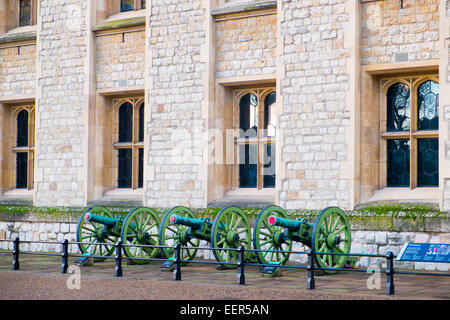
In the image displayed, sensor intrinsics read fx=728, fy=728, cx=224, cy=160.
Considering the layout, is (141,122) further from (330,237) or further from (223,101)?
(330,237)

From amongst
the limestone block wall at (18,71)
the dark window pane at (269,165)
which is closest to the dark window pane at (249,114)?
the dark window pane at (269,165)

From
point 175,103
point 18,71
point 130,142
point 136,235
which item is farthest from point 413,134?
point 18,71

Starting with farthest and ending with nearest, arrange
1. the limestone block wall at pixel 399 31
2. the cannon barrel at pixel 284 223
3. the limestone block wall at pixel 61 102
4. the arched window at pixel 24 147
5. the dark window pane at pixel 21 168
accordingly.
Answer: the dark window pane at pixel 21 168, the arched window at pixel 24 147, the limestone block wall at pixel 61 102, the limestone block wall at pixel 399 31, the cannon barrel at pixel 284 223

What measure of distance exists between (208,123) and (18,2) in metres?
6.96

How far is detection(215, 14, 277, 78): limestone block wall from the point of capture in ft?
45.4

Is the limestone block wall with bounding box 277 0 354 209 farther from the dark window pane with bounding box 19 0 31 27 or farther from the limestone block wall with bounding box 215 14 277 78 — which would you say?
the dark window pane with bounding box 19 0 31 27

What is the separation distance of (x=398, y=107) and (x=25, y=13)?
989 cm

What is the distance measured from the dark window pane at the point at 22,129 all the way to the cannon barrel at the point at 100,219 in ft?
18.1

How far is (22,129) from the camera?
58.4 feet

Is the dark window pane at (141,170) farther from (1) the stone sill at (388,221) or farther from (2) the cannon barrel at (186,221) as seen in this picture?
(2) the cannon barrel at (186,221)

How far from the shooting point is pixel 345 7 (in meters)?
12.8

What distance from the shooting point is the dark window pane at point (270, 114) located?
14.2 meters

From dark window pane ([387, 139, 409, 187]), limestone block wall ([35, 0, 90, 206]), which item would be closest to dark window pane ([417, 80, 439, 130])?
dark window pane ([387, 139, 409, 187])

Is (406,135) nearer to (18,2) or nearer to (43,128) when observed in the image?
(43,128)
